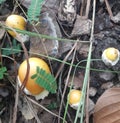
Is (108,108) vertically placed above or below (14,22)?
below

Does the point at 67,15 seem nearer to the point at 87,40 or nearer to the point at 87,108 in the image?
the point at 87,40

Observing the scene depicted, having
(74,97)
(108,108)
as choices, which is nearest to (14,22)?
(74,97)

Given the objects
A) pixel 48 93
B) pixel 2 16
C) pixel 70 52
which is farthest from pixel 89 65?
pixel 2 16

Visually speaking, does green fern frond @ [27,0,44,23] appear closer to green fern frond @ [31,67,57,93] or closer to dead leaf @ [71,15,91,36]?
dead leaf @ [71,15,91,36]

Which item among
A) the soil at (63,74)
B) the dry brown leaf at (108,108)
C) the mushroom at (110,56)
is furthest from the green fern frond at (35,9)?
the dry brown leaf at (108,108)

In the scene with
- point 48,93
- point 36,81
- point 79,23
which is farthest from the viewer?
point 79,23

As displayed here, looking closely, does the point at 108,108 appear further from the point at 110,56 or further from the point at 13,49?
the point at 13,49
